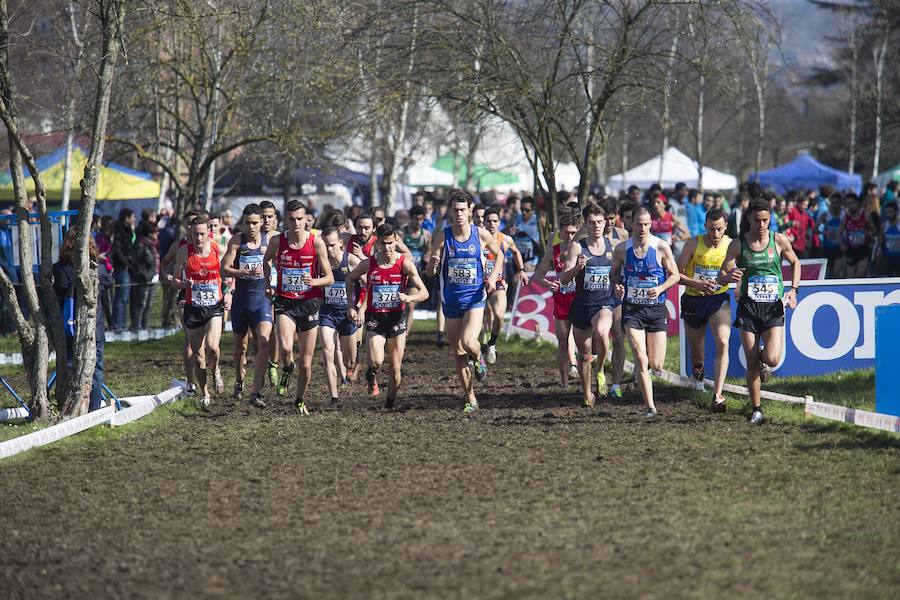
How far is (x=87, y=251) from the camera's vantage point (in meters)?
10.7

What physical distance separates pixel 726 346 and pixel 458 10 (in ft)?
24.0

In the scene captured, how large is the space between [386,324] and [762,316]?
3.43 m

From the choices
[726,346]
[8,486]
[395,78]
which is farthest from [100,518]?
[395,78]

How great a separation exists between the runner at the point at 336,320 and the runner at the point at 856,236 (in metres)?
10.1

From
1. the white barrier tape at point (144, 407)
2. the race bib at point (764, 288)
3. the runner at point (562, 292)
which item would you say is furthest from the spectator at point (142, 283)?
the race bib at point (764, 288)

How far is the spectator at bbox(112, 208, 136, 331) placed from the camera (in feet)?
62.6

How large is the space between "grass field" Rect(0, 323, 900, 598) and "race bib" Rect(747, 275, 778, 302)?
1080mm

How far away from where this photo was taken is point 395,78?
53.2 ft

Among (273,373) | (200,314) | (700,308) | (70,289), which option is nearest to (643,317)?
(700,308)

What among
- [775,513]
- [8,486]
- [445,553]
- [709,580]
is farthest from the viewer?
[8,486]

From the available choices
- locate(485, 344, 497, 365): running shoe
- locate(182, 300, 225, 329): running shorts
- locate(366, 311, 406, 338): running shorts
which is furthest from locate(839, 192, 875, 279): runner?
locate(182, 300, 225, 329): running shorts

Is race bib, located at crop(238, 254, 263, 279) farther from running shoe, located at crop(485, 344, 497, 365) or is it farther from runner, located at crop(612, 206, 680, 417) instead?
running shoe, located at crop(485, 344, 497, 365)

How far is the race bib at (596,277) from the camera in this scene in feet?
37.8

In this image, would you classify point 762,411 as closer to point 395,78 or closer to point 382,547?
point 382,547
